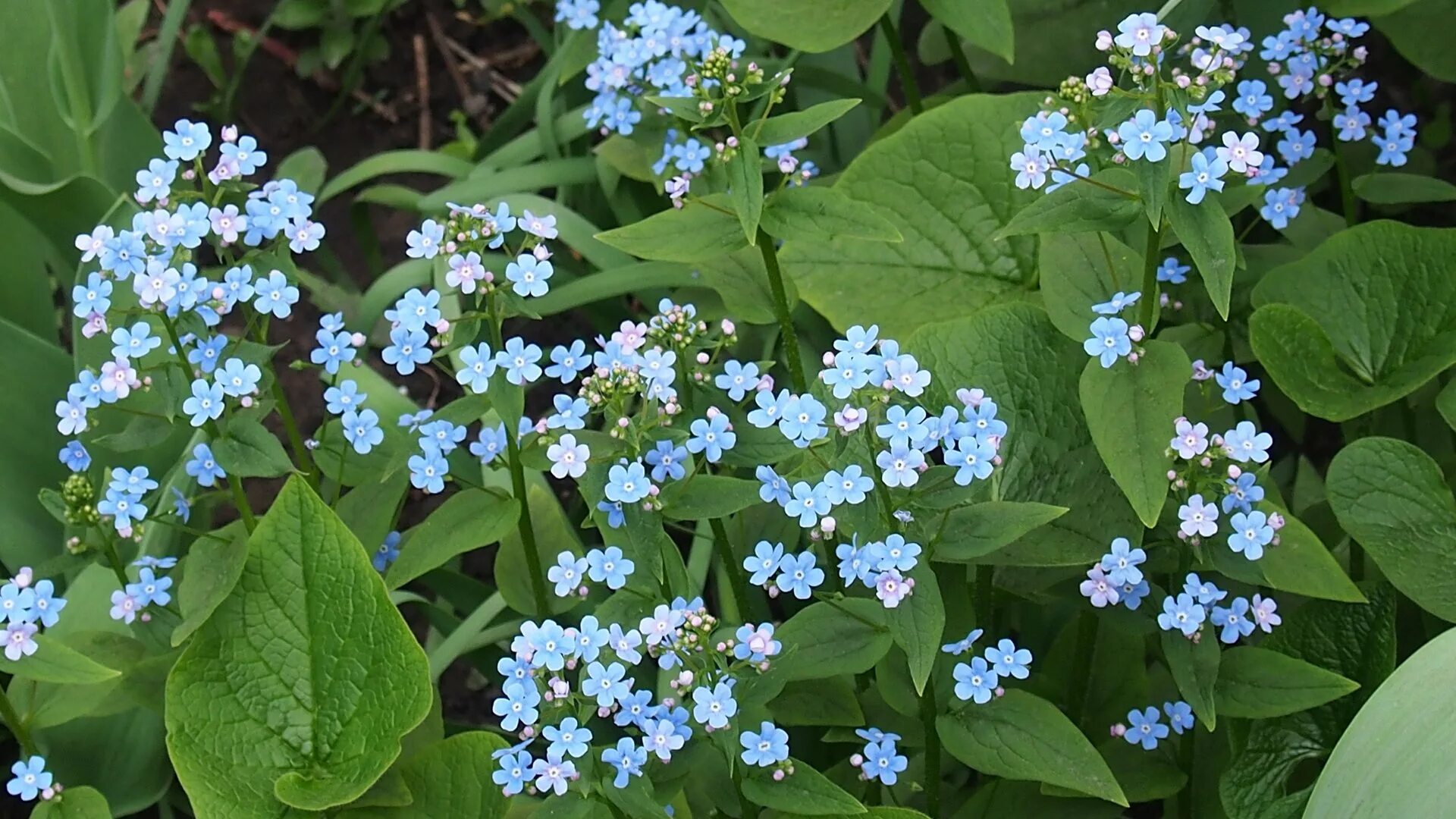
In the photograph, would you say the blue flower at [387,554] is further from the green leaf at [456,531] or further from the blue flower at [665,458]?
the blue flower at [665,458]

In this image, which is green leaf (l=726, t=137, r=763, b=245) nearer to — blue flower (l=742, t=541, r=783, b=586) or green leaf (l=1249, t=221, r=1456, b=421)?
blue flower (l=742, t=541, r=783, b=586)

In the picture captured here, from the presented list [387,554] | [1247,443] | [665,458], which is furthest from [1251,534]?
[387,554]

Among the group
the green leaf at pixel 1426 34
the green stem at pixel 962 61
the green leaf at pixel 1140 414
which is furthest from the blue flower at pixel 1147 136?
the green leaf at pixel 1426 34

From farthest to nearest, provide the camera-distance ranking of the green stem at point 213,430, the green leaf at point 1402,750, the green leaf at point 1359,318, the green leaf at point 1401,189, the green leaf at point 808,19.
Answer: the green leaf at point 808,19 → the green leaf at point 1401,189 → the green leaf at point 1359,318 → the green stem at point 213,430 → the green leaf at point 1402,750

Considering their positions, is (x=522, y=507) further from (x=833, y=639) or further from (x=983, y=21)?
(x=983, y=21)

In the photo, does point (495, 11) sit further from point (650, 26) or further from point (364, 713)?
point (364, 713)

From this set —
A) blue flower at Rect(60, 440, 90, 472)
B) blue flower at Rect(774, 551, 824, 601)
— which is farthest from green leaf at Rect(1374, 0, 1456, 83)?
blue flower at Rect(60, 440, 90, 472)

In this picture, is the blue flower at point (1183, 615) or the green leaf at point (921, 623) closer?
the green leaf at point (921, 623)
